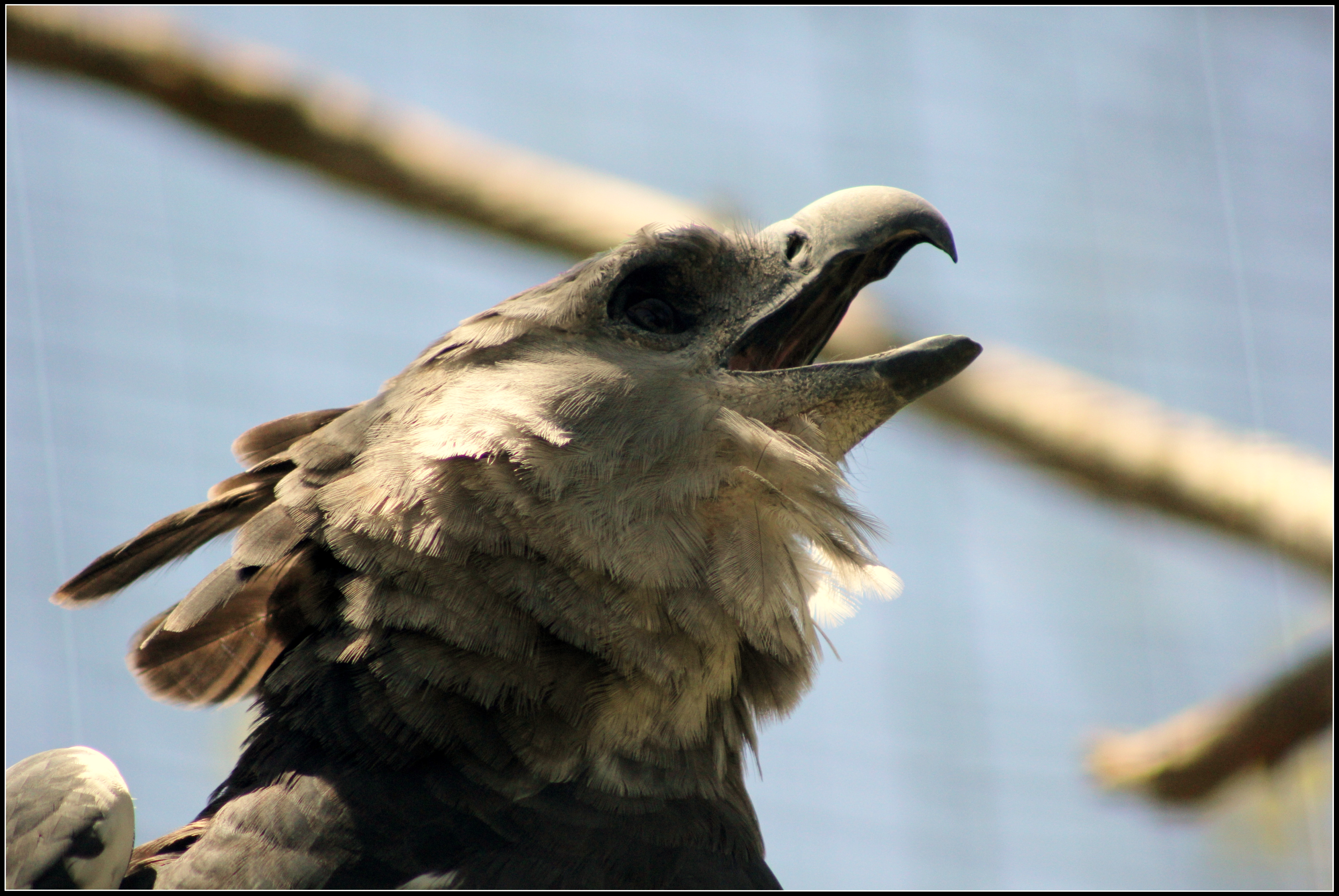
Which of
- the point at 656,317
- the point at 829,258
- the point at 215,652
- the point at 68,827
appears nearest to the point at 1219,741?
the point at 829,258

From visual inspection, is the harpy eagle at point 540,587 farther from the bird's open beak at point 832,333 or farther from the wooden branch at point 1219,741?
the wooden branch at point 1219,741

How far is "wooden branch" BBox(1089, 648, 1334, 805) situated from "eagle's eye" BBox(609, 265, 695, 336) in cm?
213

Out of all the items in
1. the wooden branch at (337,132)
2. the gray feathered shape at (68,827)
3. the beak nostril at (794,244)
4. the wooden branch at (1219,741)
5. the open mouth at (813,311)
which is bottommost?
the wooden branch at (1219,741)

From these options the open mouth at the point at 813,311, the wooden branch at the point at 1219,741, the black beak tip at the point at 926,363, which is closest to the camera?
the black beak tip at the point at 926,363

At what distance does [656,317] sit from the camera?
2111mm

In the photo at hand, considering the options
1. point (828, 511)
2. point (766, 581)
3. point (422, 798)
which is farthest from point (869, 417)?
point (422, 798)

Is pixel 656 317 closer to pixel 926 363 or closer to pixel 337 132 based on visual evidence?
pixel 926 363

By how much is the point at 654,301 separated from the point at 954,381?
2.11 meters

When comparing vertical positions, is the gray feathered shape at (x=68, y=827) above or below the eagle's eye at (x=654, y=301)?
below

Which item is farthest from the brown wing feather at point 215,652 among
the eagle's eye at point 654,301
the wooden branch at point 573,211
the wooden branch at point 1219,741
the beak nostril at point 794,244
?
the wooden branch at point 1219,741

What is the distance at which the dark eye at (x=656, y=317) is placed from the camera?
209 centimetres

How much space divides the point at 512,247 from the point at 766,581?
2378mm

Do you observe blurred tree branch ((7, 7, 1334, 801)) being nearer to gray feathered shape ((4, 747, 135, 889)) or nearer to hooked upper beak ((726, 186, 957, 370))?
hooked upper beak ((726, 186, 957, 370))

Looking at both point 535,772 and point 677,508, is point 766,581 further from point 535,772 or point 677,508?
point 535,772
